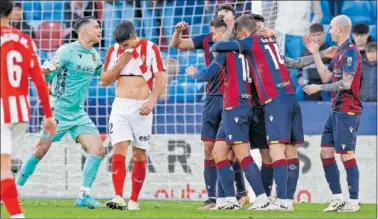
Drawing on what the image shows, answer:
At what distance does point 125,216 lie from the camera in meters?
10.6

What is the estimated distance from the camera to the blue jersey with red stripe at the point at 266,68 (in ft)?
38.5

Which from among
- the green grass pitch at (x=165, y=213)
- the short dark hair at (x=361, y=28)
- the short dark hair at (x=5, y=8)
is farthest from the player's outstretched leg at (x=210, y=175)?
the short dark hair at (x=5, y=8)

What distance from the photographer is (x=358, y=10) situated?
17.0 metres

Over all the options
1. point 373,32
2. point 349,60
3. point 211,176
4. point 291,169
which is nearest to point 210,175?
point 211,176

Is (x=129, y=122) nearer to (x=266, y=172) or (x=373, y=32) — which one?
(x=266, y=172)

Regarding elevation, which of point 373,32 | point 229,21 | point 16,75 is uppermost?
point 229,21

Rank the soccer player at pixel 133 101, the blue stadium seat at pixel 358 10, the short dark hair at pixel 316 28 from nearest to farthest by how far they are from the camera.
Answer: the soccer player at pixel 133 101
the short dark hair at pixel 316 28
the blue stadium seat at pixel 358 10

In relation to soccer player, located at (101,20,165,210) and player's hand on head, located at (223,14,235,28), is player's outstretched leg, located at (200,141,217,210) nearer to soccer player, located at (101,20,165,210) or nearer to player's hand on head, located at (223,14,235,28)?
soccer player, located at (101,20,165,210)

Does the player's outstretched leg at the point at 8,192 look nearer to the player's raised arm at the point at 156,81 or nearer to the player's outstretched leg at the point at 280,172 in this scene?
the player's raised arm at the point at 156,81

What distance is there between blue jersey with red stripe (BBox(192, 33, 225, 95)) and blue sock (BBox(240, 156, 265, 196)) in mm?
1260

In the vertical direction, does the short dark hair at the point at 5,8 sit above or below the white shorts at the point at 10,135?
above

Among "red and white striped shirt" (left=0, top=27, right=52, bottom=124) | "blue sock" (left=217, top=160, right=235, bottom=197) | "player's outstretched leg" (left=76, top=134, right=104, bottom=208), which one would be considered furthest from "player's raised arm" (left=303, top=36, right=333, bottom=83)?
"red and white striped shirt" (left=0, top=27, right=52, bottom=124)

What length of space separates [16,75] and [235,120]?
346 cm

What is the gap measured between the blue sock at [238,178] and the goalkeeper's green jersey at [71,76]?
7.02 feet
